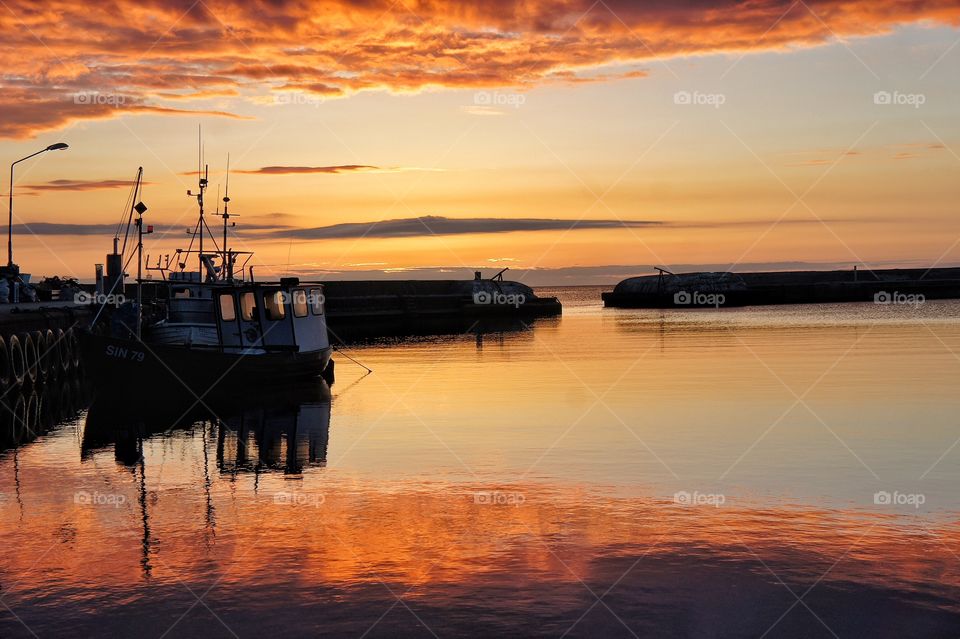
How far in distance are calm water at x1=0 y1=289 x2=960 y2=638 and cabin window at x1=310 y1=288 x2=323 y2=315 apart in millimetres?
9600

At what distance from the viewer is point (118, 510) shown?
16.2 metres

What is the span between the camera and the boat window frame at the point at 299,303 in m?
41.2

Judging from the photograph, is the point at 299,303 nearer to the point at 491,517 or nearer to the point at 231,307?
the point at 231,307

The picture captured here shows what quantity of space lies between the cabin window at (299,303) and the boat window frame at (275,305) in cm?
53

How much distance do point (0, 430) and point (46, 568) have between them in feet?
53.9

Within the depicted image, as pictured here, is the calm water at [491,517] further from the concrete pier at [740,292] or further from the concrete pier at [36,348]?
the concrete pier at [740,292]

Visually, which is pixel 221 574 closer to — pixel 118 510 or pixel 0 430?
pixel 118 510

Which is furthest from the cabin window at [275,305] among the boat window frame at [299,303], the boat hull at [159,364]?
the boat hull at [159,364]

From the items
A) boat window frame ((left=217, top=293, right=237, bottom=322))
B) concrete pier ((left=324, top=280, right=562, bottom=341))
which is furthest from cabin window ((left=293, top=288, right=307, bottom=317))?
concrete pier ((left=324, top=280, right=562, bottom=341))

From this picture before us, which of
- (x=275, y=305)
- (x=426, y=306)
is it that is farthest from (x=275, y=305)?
(x=426, y=306)

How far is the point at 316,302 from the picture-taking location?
144 feet

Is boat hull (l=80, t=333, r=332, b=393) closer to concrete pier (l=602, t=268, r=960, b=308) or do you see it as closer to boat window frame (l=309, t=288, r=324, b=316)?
boat window frame (l=309, t=288, r=324, b=316)

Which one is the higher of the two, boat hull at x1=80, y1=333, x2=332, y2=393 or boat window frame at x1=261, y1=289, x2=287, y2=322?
boat window frame at x1=261, y1=289, x2=287, y2=322

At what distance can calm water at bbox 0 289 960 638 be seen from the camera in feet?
35.0
